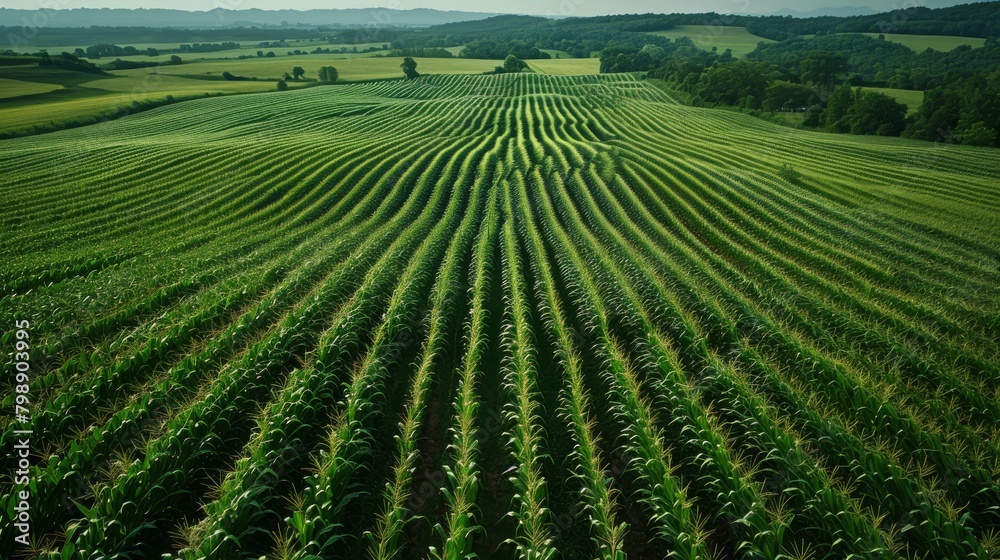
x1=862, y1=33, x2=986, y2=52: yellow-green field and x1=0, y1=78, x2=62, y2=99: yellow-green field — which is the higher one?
x1=862, y1=33, x2=986, y2=52: yellow-green field

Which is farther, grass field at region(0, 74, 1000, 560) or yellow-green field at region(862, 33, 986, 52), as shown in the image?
yellow-green field at region(862, 33, 986, 52)

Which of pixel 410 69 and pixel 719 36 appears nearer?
pixel 410 69

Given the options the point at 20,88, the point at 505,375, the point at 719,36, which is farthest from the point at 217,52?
the point at 505,375

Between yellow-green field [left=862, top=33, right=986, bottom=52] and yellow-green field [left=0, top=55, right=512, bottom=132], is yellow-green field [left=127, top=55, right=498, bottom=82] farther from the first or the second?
yellow-green field [left=862, top=33, right=986, bottom=52]

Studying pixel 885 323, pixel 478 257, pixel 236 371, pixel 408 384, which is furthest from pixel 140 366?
pixel 885 323

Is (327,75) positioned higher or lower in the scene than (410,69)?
lower

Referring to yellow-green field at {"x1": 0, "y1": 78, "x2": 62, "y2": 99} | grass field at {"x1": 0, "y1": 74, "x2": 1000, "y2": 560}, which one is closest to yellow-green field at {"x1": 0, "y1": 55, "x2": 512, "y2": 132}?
yellow-green field at {"x1": 0, "y1": 78, "x2": 62, "y2": 99}

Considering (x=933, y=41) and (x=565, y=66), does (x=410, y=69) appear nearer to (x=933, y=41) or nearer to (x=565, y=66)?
(x=565, y=66)
